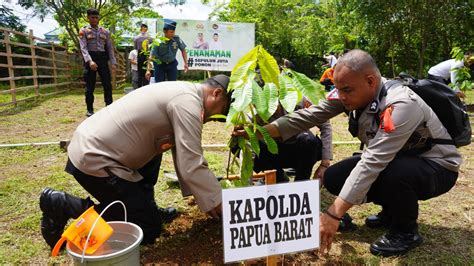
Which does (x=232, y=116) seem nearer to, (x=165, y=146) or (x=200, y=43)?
(x=165, y=146)

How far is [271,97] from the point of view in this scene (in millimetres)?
1747

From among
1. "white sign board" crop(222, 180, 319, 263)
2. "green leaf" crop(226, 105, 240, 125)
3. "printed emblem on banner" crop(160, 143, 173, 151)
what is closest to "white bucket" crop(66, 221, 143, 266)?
"white sign board" crop(222, 180, 319, 263)

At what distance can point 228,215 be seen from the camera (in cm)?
154

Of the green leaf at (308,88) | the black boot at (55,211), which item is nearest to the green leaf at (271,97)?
the green leaf at (308,88)

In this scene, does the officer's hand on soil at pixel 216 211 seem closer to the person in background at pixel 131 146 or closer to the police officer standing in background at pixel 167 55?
the person in background at pixel 131 146

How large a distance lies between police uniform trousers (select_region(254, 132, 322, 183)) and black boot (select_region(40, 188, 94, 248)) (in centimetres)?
125

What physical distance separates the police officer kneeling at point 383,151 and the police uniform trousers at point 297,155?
14.4 inches

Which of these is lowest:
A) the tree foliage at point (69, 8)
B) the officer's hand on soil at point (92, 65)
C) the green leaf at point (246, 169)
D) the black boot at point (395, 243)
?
the black boot at point (395, 243)

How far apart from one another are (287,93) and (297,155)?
113 cm

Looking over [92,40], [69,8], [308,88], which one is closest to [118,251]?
[308,88]

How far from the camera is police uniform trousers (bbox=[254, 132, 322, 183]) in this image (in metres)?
2.81

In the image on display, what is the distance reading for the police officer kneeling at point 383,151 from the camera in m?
1.93

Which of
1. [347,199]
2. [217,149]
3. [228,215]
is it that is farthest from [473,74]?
[228,215]

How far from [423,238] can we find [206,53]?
9.06 meters
